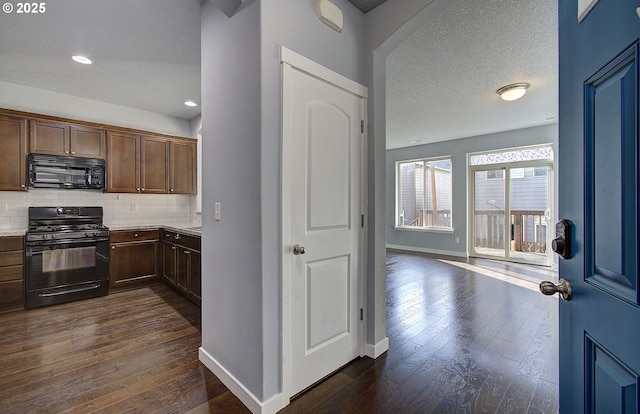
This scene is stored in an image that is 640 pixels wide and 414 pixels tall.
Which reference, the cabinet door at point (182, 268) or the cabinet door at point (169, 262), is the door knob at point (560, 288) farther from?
the cabinet door at point (169, 262)

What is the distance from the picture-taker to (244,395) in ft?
5.68

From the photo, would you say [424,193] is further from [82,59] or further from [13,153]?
[13,153]

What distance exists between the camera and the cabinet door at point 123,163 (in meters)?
4.02

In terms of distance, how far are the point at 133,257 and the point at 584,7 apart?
483 cm

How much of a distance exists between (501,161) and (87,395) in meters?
7.05

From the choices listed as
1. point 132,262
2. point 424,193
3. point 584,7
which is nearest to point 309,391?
point 584,7

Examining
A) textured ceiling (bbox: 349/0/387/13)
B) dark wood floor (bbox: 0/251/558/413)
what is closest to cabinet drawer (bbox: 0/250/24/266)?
dark wood floor (bbox: 0/251/558/413)

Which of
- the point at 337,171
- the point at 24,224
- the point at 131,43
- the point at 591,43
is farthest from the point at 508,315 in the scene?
the point at 24,224

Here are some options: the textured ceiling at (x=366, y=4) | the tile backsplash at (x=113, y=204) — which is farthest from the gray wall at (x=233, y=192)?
the tile backsplash at (x=113, y=204)

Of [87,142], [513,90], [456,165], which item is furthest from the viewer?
[456,165]

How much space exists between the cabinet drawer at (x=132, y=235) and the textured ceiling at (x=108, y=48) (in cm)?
188

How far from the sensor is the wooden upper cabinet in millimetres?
3482

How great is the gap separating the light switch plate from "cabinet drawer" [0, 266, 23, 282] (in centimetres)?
494

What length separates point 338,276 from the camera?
206 cm
